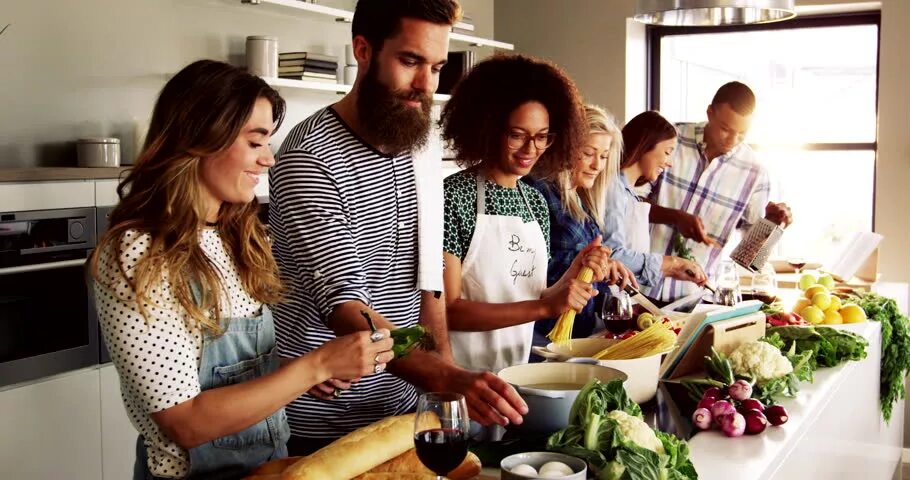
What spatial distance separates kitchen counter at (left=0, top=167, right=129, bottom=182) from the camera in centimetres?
314

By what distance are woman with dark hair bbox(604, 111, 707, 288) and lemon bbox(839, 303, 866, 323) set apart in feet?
1.57

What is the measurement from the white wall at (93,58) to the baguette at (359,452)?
259 centimetres

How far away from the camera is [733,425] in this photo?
1978 millimetres

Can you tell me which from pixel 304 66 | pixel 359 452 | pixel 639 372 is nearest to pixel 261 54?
pixel 304 66

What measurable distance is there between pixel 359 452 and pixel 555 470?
0.30 meters

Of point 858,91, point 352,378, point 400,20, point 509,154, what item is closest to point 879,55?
point 858,91

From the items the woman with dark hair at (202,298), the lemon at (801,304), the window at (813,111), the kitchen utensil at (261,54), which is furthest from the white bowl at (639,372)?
the window at (813,111)

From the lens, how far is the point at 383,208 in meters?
2.12

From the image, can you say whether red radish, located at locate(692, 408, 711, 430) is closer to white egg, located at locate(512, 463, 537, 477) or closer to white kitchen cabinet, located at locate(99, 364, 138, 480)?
white egg, located at locate(512, 463, 537, 477)

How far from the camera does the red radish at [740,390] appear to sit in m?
2.11

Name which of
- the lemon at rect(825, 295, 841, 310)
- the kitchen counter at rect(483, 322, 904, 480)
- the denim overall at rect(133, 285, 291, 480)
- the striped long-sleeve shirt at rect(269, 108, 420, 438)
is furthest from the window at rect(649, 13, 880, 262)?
the denim overall at rect(133, 285, 291, 480)

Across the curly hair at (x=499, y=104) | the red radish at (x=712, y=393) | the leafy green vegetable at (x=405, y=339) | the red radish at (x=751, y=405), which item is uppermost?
the curly hair at (x=499, y=104)

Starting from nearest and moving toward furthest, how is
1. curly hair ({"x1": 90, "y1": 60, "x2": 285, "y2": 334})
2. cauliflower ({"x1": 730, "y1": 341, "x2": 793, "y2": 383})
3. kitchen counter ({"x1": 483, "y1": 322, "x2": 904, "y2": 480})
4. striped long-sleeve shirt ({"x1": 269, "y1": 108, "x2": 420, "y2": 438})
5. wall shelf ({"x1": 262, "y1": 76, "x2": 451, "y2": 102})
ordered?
curly hair ({"x1": 90, "y1": 60, "x2": 285, "y2": 334}) → kitchen counter ({"x1": 483, "y1": 322, "x2": 904, "y2": 480}) → striped long-sleeve shirt ({"x1": 269, "y1": 108, "x2": 420, "y2": 438}) → cauliflower ({"x1": 730, "y1": 341, "x2": 793, "y2": 383}) → wall shelf ({"x1": 262, "y1": 76, "x2": 451, "y2": 102})

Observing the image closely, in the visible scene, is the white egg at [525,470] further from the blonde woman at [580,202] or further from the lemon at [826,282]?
the lemon at [826,282]
